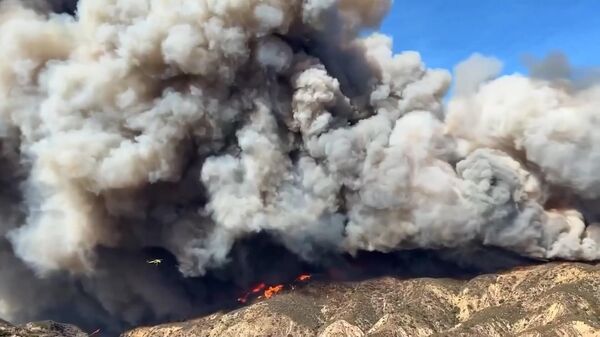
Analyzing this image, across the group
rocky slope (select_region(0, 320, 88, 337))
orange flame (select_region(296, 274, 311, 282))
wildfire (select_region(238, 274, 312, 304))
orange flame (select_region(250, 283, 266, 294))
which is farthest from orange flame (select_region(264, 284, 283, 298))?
rocky slope (select_region(0, 320, 88, 337))

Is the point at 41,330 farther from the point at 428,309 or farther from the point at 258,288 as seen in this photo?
the point at 428,309

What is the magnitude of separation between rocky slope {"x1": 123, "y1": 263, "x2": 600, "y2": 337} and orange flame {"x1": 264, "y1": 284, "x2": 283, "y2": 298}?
1.59 meters

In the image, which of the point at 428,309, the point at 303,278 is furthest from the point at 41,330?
the point at 428,309

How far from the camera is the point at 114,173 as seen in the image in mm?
109750

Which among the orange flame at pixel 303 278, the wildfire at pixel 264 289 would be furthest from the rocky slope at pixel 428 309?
the wildfire at pixel 264 289

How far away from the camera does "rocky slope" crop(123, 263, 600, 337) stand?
106938mm

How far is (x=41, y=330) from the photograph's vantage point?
11681 cm

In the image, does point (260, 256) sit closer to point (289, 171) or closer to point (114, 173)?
point (289, 171)

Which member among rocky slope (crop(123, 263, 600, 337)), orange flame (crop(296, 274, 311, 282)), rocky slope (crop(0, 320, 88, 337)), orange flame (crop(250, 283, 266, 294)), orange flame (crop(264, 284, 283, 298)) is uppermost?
orange flame (crop(296, 274, 311, 282))

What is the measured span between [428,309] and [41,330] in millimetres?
54919

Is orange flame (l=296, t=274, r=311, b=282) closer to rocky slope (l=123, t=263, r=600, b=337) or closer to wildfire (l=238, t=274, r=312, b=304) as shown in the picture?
wildfire (l=238, t=274, r=312, b=304)

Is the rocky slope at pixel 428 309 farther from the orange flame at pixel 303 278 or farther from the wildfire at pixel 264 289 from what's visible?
the wildfire at pixel 264 289

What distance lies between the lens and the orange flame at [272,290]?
126m

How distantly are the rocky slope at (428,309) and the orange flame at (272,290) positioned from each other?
1586 millimetres
